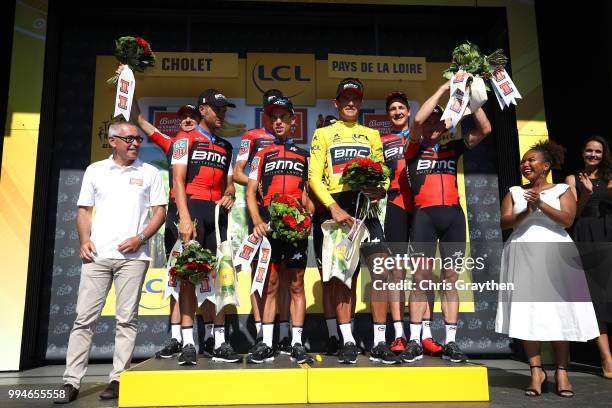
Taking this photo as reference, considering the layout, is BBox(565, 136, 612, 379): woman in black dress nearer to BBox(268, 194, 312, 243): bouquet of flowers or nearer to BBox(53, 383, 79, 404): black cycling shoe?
BBox(268, 194, 312, 243): bouquet of flowers

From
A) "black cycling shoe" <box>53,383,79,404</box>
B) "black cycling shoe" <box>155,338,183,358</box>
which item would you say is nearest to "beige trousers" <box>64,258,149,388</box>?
"black cycling shoe" <box>53,383,79,404</box>

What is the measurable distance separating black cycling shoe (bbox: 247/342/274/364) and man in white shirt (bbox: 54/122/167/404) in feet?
2.86

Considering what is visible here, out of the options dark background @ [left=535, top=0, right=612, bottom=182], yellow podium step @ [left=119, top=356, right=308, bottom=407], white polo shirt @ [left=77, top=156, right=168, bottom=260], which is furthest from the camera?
dark background @ [left=535, top=0, right=612, bottom=182]

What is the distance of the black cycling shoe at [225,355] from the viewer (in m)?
3.28

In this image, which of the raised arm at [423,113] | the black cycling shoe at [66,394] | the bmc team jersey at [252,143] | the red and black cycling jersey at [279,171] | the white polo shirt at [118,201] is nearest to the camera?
the black cycling shoe at [66,394]

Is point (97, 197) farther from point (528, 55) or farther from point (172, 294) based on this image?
point (528, 55)

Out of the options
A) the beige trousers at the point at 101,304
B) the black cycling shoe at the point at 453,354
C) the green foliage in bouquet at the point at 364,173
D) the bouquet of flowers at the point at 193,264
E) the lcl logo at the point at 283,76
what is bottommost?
the black cycling shoe at the point at 453,354

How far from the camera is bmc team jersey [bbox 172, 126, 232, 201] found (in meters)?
3.84

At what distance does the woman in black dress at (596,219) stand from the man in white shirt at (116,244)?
3.61 metres

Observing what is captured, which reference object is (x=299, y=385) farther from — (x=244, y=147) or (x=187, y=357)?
(x=244, y=147)

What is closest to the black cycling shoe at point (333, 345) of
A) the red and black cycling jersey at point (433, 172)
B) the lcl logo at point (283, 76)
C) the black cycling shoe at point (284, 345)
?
the black cycling shoe at point (284, 345)

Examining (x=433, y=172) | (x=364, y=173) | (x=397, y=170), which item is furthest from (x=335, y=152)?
(x=433, y=172)

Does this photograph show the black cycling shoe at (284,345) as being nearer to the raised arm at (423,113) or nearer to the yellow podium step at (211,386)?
the yellow podium step at (211,386)

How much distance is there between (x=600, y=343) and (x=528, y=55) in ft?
10.6
